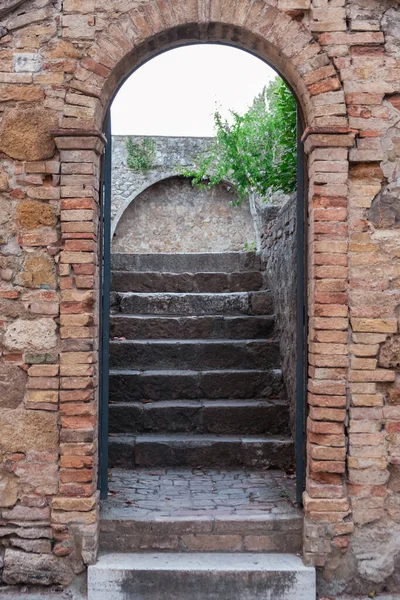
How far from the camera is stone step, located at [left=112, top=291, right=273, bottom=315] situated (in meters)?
6.29

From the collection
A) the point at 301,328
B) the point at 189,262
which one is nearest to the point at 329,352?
the point at 301,328

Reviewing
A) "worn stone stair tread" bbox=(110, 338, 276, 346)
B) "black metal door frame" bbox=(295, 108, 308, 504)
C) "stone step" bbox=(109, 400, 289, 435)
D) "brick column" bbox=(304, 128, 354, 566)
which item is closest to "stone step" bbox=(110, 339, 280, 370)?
"worn stone stair tread" bbox=(110, 338, 276, 346)

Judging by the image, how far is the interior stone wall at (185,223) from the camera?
544 inches

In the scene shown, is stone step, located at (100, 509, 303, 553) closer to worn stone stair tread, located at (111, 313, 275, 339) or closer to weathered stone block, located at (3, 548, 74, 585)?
weathered stone block, located at (3, 548, 74, 585)

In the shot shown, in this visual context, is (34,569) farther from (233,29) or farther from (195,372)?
(233,29)

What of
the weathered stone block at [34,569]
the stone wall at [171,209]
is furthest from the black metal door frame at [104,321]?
the stone wall at [171,209]

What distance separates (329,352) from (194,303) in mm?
3068

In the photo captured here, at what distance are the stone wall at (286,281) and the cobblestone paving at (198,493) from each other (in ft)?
2.24

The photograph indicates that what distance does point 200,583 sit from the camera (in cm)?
339

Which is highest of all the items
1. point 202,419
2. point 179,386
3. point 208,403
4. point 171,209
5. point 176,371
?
point 171,209

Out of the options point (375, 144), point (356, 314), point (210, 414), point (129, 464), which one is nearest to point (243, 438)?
point (210, 414)

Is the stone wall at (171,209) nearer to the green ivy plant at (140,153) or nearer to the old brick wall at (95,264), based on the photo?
the green ivy plant at (140,153)

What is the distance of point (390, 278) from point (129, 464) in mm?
2612

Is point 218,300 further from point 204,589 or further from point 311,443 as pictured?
point 204,589
